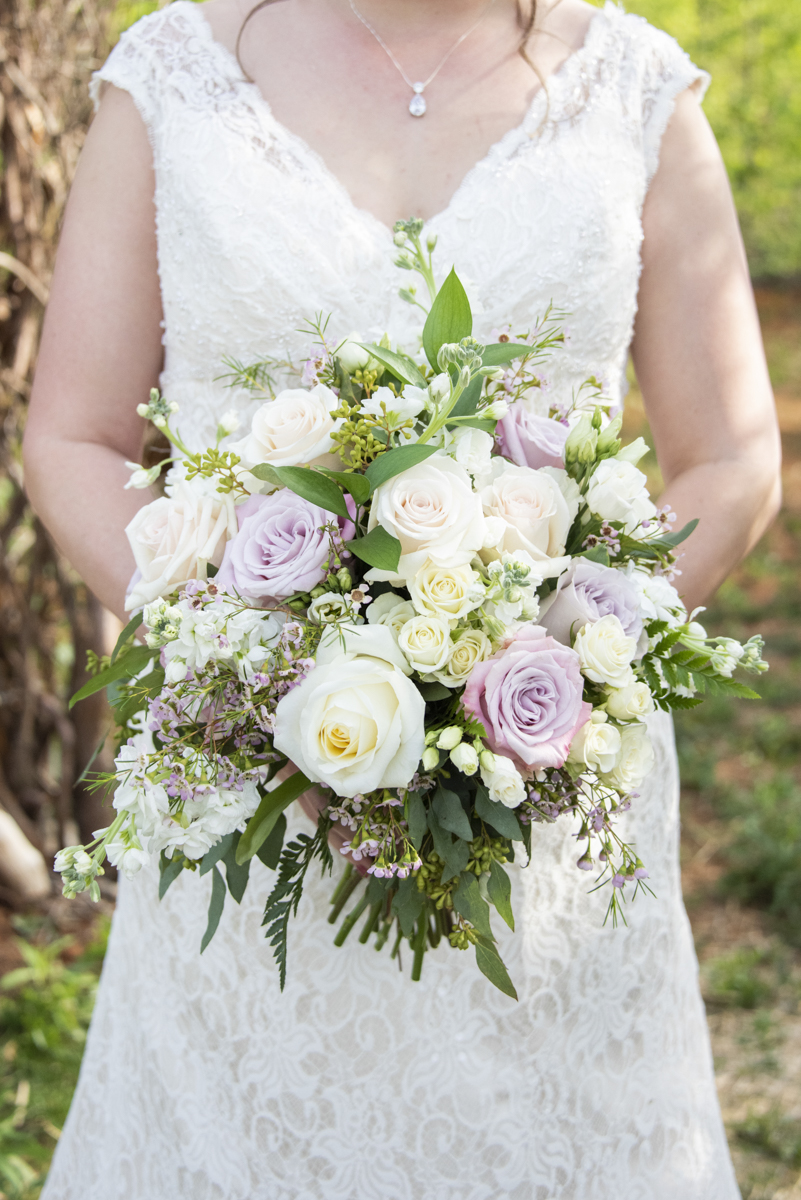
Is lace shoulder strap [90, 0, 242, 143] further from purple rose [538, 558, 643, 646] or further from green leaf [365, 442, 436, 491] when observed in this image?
purple rose [538, 558, 643, 646]

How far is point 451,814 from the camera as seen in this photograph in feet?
4.22

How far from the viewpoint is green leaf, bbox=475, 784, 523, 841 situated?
1268mm

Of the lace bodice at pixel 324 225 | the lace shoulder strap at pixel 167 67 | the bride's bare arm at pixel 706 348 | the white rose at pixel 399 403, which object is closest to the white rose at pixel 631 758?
the white rose at pixel 399 403

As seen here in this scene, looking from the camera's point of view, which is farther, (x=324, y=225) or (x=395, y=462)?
(x=324, y=225)

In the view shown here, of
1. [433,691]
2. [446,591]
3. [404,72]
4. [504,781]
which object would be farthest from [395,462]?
[404,72]

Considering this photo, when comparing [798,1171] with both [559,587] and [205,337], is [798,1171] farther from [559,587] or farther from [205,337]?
[205,337]

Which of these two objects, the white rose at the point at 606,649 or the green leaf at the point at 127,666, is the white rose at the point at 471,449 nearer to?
the white rose at the point at 606,649

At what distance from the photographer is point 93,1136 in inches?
78.5

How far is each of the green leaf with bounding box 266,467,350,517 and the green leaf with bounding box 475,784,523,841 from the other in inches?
15.2

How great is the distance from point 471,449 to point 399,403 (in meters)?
0.11

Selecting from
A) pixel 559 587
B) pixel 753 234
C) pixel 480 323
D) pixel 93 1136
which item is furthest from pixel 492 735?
pixel 753 234

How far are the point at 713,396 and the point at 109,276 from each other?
3.47 ft

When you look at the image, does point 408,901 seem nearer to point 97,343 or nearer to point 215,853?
point 215,853

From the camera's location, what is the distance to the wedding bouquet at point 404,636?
120 centimetres
